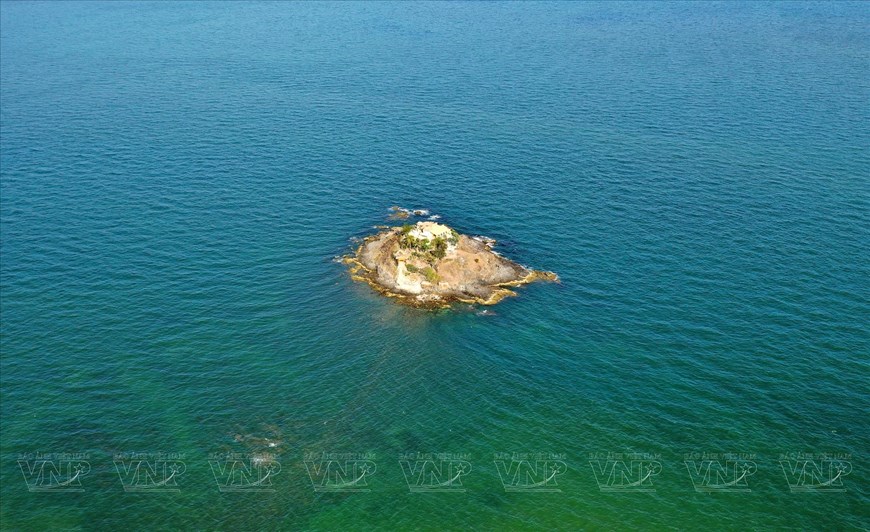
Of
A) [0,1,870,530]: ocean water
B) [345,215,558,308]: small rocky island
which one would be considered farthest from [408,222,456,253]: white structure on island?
[0,1,870,530]: ocean water

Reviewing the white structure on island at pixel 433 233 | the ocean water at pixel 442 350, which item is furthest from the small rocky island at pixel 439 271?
the ocean water at pixel 442 350

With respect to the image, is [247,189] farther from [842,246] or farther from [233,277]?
[842,246]

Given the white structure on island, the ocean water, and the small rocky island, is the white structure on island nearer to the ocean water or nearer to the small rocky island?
the small rocky island

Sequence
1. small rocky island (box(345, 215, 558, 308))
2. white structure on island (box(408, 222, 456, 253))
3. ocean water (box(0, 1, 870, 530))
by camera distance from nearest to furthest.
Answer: ocean water (box(0, 1, 870, 530))
small rocky island (box(345, 215, 558, 308))
white structure on island (box(408, 222, 456, 253))

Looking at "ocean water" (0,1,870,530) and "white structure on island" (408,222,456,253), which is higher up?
"white structure on island" (408,222,456,253)

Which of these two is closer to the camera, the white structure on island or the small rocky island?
the small rocky island

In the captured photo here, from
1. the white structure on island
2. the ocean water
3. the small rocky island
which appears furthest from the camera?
the white structure on island

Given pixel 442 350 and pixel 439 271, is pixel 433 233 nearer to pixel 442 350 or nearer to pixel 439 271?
pixel 439 271

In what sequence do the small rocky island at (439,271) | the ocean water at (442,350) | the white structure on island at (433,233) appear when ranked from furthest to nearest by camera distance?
the white structure on island at (433,233), the small rocky island at (439,271), the ocean water at (442,350)

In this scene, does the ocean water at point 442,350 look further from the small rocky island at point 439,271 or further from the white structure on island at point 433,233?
the white structure on island at point 433,233

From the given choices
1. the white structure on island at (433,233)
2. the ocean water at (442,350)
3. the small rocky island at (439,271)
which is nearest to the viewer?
the ocean water at (442,350)
